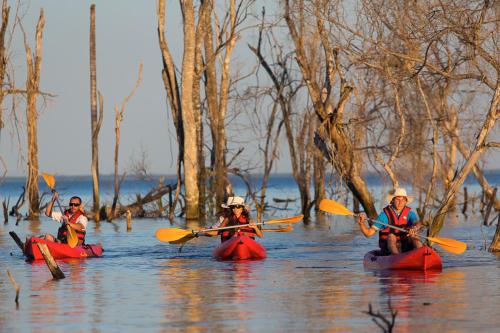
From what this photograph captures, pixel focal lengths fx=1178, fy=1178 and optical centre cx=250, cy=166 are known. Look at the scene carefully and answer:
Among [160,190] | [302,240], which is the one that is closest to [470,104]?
[302,240]

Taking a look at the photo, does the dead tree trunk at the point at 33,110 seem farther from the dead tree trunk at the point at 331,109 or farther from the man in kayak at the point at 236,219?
the man in kayak at the point at 236,219

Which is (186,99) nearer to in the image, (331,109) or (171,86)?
(171,86)

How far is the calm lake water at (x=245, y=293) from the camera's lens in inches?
536

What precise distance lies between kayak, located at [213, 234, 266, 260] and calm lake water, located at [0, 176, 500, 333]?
0.97 ft

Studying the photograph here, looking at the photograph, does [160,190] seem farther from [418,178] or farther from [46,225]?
[418,178]

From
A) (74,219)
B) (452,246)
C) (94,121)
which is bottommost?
(452,246)

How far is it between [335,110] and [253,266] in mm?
8852

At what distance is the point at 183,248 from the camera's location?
89.8ft

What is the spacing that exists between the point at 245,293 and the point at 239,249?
5.87m

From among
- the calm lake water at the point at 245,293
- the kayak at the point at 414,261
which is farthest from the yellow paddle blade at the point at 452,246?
the kayak at the point at 414,261

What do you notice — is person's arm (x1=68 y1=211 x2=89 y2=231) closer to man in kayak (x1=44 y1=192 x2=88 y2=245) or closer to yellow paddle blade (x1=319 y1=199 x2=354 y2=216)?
man in kayak (x1=44 y1=192 x2=88 y2=245)

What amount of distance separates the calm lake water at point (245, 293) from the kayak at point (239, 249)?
11.6 inches

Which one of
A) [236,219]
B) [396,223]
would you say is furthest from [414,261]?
[236,219]

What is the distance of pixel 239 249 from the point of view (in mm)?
22844
